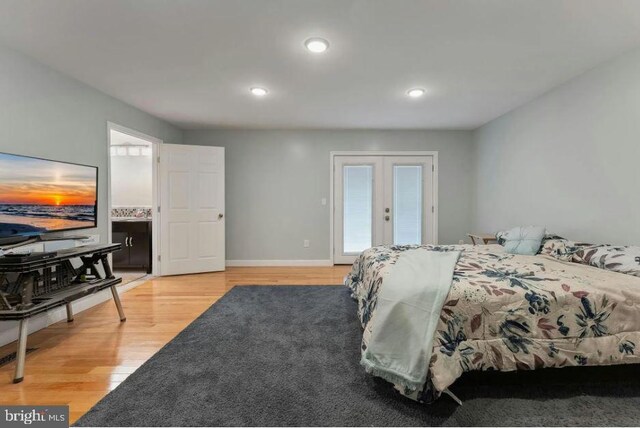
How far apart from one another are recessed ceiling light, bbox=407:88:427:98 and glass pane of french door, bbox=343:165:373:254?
1697 mm

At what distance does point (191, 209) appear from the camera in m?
4.39

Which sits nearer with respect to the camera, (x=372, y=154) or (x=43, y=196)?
(x=43, y=196)

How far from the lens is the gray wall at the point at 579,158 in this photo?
238cm

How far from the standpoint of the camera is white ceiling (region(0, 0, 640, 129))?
184 centimetres

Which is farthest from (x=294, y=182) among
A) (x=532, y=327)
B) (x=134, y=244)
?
(x=532, y=327)

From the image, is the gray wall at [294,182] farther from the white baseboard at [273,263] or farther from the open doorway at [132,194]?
the open doorway at [132,194]

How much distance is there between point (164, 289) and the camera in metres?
3.62

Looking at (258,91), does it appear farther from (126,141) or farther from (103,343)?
(126,141)

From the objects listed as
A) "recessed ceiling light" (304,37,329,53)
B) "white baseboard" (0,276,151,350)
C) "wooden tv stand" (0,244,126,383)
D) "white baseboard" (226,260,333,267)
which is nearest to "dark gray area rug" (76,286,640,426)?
"wooden tv stand" (0,244,126,383)

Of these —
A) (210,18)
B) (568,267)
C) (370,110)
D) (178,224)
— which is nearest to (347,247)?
(370,110)

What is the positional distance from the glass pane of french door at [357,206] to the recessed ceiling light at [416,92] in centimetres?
170

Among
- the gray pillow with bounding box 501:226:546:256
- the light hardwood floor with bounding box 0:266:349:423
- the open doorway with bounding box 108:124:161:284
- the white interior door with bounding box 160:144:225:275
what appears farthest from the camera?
the open doorway with bounding box 108:124:161:284

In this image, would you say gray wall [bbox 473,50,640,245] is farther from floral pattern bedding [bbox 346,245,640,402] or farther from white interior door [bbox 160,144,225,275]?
white interior door [bbox 160,144,225,275]

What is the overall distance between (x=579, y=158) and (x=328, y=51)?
2690mm
